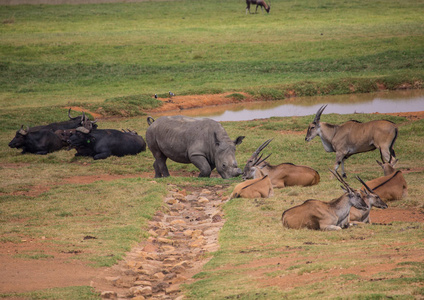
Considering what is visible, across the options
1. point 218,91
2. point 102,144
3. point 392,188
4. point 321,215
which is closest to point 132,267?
point 321,215

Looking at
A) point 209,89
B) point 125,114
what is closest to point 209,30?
point 209,89

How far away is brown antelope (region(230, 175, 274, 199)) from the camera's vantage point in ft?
40.7

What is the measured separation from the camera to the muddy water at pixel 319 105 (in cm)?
2616

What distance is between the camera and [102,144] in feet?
63.4

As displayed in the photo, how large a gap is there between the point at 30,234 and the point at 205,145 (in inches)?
234

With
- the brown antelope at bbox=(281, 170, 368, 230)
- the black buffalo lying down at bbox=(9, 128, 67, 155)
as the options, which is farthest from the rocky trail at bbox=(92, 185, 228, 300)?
the black buffalo lying down at bbox=(9, 128, 67, 155)

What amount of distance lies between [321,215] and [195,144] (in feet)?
20.2

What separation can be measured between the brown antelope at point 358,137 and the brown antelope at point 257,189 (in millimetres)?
2729

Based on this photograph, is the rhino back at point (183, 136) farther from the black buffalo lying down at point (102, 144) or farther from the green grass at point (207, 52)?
the green grass at point (207, 52)

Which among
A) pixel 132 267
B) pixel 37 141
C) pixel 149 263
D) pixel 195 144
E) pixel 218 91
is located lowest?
pixel 37 141

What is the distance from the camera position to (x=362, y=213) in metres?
10.4

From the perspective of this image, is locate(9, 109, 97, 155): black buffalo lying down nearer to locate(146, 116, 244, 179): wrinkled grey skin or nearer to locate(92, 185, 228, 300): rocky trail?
locate(146, 116, 244, 179): wrinkled grey skin

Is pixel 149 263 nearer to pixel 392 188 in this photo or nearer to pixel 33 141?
pixel 392 188

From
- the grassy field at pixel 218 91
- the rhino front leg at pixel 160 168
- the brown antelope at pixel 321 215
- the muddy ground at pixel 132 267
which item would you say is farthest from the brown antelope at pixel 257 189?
the rhino front leg at pixel 160 168
